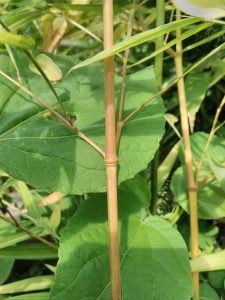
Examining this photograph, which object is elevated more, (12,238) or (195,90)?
(195,90)

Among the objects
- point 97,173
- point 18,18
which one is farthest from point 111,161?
point 18,18

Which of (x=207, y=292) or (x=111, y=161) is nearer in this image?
(x=111, y=161)

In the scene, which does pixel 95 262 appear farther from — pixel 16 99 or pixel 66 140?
pixel 16 99

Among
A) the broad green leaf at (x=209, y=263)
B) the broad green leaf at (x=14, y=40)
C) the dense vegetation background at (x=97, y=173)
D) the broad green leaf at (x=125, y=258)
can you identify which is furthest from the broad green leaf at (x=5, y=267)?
the broad green leaf at (x=14, y=40)

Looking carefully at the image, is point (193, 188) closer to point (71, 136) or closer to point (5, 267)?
point (71, 136)

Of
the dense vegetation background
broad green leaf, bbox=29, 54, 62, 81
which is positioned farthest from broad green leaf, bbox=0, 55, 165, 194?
broad green leaf, bbox=29, 54, 62, 81

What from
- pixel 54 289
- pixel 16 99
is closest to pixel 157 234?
pixel 54 289

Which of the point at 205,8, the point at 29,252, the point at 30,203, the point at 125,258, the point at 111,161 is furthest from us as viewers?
the point at 30,203
